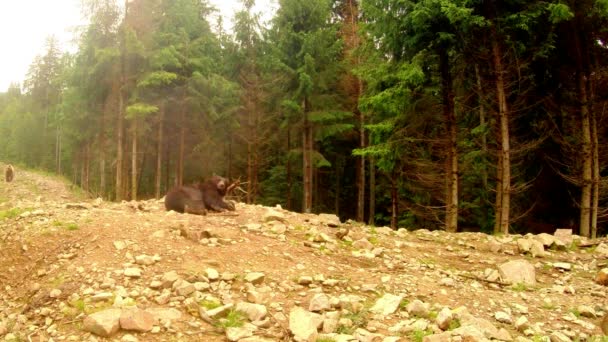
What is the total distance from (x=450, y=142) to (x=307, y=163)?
960 centimetres

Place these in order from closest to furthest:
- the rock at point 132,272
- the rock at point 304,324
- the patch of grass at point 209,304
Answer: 1. the rock at point 304,324
2. the patch of grass at point 209,304
3. the rock at point 132,272

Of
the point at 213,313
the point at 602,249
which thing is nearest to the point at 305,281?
the point at 213,313

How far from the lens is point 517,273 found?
7.34 meters

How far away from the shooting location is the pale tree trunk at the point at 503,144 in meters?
12.2

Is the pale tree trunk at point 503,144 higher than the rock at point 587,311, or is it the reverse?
the pale tree trunk at point 503,144

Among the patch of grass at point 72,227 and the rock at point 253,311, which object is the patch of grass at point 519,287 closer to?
the rock at point 253,311

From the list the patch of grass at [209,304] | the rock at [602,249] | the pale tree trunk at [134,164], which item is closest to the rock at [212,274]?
the patch of grass at [209,304]

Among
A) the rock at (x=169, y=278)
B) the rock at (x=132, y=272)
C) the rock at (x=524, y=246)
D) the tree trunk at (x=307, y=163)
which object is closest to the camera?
the rock at (x=169, y=278)

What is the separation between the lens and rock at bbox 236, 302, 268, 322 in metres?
4.99

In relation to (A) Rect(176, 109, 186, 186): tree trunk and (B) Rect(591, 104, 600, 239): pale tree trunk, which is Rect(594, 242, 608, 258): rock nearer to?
(B) Rect(591, 104, 600, 239): pale tree trunk

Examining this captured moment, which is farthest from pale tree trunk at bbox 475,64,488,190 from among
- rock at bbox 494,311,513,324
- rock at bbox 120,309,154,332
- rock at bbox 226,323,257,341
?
rock at bbox 120,309,154,332

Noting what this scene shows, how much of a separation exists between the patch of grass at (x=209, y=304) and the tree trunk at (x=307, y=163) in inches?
610

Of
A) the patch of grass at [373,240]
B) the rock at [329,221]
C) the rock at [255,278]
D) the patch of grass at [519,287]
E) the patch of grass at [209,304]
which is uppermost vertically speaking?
the rock at [329,221]

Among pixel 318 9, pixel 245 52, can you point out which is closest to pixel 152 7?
pixel 245 52
